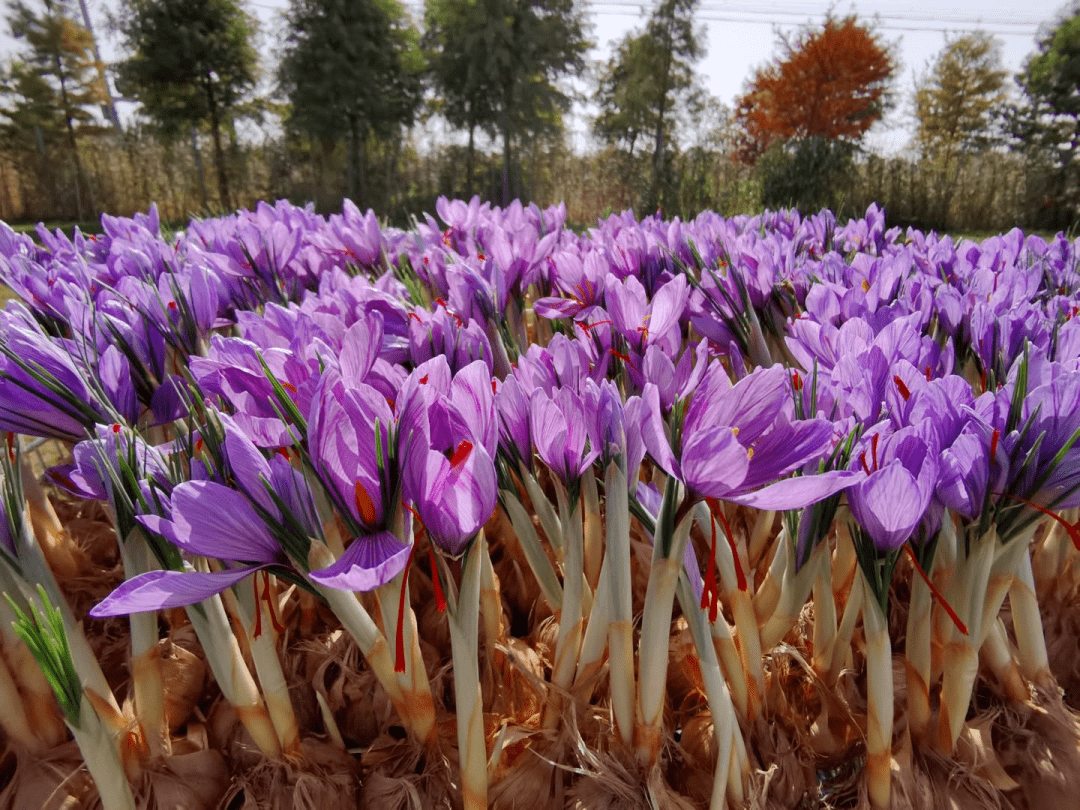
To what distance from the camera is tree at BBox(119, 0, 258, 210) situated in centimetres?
1588

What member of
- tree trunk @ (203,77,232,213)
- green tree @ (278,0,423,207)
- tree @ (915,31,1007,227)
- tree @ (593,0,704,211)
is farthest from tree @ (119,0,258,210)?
tree @ (915,31,1007,227)

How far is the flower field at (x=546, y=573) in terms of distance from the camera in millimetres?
532

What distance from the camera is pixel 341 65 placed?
625 inches

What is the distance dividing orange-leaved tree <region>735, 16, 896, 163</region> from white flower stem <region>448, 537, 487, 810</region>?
2149cm

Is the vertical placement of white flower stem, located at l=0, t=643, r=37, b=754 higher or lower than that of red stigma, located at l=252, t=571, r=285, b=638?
lower

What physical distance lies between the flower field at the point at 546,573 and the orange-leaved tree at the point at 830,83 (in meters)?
21.2

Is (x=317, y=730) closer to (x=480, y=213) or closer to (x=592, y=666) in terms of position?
(x=592, y=666)

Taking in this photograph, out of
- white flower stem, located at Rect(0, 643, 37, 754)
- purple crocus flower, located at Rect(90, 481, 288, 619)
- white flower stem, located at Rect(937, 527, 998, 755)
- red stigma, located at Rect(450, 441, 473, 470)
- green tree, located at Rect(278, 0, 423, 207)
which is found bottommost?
white flower stem, located at Rect(0, 643, 37, 754)

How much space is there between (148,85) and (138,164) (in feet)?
9.58

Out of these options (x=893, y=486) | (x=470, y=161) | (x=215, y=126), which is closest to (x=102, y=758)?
(x=893, y=486)

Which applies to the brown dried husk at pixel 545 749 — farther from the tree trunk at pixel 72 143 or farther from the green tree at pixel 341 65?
the tree trunk at pixel 72 143

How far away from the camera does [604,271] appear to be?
1242mm

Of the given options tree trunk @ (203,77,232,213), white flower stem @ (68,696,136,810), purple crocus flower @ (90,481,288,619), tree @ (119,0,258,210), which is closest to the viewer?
purple crocus flower @ (90,481,288,619)

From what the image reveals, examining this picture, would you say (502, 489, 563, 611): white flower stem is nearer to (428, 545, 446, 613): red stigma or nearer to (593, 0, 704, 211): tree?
(428, 545, 446, 613): red stigma
